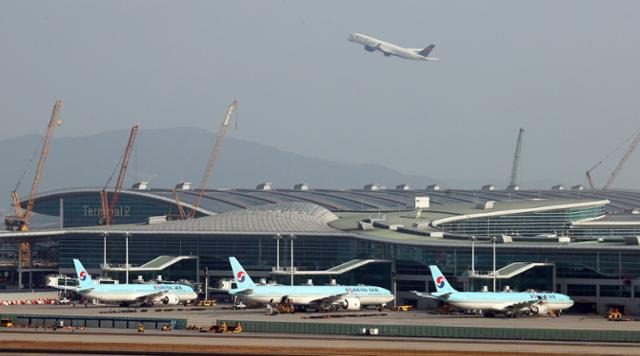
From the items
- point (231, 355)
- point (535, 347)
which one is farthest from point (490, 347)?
point (231, 355)

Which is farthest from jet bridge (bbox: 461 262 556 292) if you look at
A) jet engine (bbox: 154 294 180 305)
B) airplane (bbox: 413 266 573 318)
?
jet engine (bbox: 154 294 180 305)

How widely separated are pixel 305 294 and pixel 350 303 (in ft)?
20.2

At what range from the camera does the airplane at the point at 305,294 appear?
533ft

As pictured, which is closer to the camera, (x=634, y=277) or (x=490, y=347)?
(x=490, y=347)

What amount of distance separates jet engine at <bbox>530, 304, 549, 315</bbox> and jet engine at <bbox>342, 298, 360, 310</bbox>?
22799 mm

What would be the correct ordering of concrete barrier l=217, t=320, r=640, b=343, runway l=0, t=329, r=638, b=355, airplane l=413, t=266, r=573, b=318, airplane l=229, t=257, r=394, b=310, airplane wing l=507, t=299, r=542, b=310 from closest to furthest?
runway l=0, t=329, r=638, b=355 < concrete barrier l=217, t=320, r=640, b=343 < airplane l=413, t=266, r=573, b=318 < airplane wing l=507, t=299, r=542, b=310 < airplane l=229, t=257, r=394, b=310

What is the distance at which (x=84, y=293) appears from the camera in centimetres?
16712

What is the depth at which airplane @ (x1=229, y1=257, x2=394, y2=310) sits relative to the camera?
162500 mm

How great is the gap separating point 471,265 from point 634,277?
21462mm

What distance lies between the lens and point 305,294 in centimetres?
16562

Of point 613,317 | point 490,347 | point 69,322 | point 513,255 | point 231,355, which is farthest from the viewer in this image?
point 513,255

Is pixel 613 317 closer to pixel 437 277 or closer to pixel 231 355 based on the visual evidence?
pixel 437 277

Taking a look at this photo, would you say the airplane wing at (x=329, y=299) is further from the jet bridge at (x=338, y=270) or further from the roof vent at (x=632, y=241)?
the roof vent at (x=632, y=241)

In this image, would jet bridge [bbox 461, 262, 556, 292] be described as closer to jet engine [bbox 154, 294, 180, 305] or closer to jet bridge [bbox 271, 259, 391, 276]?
jet bridge [bbox 271, 259, 391, 276]
